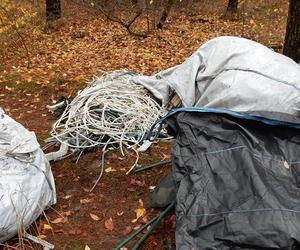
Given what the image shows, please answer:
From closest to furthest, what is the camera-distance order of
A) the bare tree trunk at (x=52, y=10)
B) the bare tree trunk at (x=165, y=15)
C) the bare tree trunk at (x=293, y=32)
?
the bare tree trunk at (x=293, y=32), the bare tree trunk at (x=165, y=15), the bare tree trunk at (x=52, y=10)

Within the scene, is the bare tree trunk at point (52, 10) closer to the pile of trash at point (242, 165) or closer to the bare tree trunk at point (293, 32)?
the bare tree trunk at point (293, 32)

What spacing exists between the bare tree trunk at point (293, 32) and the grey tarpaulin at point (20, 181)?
11.4 ft

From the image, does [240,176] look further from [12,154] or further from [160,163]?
[12,154]

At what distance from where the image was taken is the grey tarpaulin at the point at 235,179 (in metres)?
2.28

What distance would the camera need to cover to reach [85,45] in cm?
912

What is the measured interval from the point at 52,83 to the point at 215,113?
4.06 metres

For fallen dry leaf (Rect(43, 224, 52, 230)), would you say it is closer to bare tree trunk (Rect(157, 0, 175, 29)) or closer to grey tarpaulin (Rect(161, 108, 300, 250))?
grey tarpaulin (Rect(161, 108, 300, 250))

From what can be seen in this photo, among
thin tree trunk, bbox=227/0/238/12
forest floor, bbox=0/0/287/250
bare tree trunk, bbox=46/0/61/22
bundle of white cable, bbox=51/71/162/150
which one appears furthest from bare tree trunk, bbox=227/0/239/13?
bundle of white cable, bbox=51/71/162/150

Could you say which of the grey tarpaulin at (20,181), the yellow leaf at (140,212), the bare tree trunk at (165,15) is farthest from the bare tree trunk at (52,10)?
the yellow leaf at (140,212)

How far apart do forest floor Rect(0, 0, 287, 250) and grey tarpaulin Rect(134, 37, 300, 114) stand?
2.33 ft

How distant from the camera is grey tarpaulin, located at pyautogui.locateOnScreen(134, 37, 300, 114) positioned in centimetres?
326

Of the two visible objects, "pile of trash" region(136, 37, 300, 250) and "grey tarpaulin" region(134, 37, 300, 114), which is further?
"grey tarpaulin" region(134, 37, 300, 114)

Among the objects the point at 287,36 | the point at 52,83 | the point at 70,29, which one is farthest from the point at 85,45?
the point at 287,36

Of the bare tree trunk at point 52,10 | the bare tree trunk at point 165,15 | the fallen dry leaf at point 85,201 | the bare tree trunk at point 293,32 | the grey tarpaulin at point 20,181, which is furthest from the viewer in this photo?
the bare tree trunk at point 52,10
